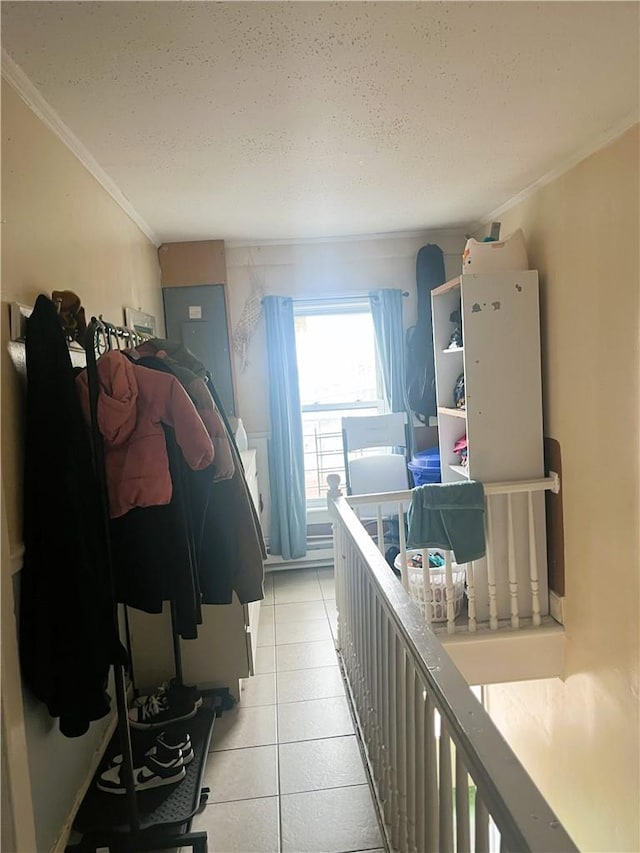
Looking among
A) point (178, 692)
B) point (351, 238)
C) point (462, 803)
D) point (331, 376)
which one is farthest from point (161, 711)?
point (351, 238)

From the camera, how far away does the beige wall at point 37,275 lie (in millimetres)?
1489

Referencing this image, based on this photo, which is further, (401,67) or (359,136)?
(359,136)

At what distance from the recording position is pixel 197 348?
404 centimetres

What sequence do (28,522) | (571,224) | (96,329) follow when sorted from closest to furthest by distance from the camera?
(28,522), (96,329), (571,224)

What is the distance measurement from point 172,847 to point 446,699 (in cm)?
116

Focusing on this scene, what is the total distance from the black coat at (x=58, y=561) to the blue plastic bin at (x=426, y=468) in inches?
98.3

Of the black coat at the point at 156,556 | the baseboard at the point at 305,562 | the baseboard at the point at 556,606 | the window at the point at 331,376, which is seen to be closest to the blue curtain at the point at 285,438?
the baseboard at the point at 305,562

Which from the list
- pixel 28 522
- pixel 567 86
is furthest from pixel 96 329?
pixel 567 86

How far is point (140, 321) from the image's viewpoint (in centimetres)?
311

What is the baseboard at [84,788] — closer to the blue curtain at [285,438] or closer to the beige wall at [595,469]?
the blue curtain at [285,438]

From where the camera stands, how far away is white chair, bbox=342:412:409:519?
4008 mm

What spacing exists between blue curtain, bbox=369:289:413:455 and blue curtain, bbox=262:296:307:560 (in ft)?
2.00

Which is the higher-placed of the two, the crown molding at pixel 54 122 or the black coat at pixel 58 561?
the crown molding at pixel 54 122

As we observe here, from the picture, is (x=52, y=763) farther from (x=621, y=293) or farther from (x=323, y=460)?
(x=323, y=460)
